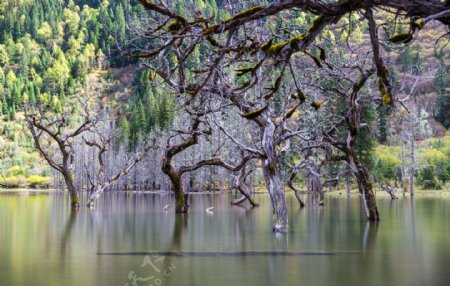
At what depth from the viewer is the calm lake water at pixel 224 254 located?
41.5ft

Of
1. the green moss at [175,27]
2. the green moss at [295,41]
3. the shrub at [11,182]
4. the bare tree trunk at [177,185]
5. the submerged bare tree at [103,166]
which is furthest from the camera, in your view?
the shrub at [11,182]

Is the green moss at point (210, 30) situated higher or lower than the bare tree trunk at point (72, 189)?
higher

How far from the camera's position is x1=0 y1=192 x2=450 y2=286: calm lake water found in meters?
12.7

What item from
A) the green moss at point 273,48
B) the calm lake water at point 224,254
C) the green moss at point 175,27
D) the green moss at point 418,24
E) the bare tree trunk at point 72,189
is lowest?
the calm lake water at point 224,254

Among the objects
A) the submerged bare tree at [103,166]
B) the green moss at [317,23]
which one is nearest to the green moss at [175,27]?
the green moss at [317,23]

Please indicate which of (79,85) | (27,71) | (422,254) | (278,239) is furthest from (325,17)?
(27,71)

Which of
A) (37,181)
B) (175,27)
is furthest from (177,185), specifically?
(37,181)

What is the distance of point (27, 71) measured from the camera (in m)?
197

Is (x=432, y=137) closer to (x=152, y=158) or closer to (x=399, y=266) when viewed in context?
(x=152, y=158)

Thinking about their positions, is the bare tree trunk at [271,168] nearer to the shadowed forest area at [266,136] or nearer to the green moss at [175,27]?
the shadowed forest area at [266,136]

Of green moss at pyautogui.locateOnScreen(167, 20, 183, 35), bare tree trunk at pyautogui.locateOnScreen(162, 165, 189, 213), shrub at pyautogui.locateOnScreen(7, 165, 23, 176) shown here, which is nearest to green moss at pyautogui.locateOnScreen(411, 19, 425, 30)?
green moss at pyautogui.locateOnScreen(167, 20, 183, 35)

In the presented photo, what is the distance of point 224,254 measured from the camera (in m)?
16.6

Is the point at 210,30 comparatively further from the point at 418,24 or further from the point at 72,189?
the point at 72,189

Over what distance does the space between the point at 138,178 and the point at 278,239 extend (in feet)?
275
